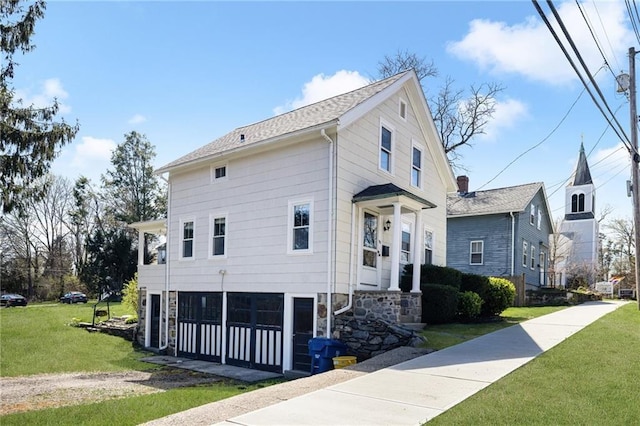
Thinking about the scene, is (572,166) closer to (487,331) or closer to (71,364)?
(487,331)

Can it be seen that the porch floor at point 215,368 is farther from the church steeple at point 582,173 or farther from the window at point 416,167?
the church steeple at point 582,173

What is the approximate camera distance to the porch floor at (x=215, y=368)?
1199 cm

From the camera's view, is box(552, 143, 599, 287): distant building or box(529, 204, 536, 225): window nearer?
box(529, 204, 536, 225): window

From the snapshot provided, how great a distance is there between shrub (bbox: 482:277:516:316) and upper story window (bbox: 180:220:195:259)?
9.26 meters

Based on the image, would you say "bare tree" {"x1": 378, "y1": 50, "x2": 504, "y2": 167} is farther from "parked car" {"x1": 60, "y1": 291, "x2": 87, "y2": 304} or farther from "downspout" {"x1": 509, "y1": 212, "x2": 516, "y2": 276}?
"parked car" {"x1": 60, "y1": 291, "x2": 87, "y2": 304}

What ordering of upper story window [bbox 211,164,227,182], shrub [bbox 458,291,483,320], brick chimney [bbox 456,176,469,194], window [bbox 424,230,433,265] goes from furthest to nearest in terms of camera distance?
1. brick chimney [bbox 456,176,469,194]
2. window [bbox 424,230,433,265]
3. upper story window [bbox 211,164,227,182]
4. shrub [bbox 458,291,483,320]

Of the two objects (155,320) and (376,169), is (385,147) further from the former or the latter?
(155,320)

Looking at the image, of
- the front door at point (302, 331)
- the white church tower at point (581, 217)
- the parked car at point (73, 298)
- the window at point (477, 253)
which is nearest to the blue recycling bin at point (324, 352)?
the front door at point (302, 331)

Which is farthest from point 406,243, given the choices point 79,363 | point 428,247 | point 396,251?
point 79,363

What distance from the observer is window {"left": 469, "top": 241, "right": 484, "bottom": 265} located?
24.5 meters

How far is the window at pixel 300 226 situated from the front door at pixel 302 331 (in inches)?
49.3

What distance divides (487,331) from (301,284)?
15.0ft

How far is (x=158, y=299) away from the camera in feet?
57.0

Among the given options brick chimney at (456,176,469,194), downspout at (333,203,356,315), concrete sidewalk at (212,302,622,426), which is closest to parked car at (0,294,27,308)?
brick chimney at (456,176,469,194)
